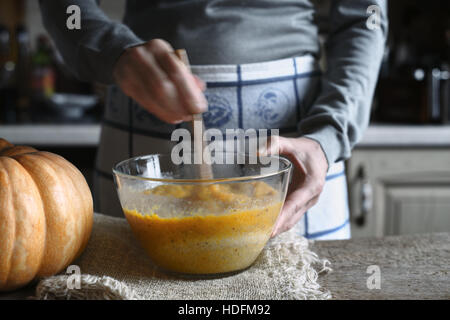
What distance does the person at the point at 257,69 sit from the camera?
724 mm

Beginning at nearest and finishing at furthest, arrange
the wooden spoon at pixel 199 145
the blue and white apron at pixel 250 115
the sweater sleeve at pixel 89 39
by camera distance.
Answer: the wooden spoon at pixel 199 145 < the sweater sleeve at pixel 89 39 < the blue and white apron at pixel 250 115

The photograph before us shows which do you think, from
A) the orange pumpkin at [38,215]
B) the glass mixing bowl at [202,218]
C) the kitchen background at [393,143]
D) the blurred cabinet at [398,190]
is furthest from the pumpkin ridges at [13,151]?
the blurred cabinet at [398,190]

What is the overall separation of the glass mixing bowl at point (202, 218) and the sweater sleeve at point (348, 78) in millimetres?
240

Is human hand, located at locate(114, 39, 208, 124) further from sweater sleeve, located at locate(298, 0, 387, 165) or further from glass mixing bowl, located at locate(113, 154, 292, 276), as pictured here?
sweater sleeve, located at locate(298, 0, 387, 165)

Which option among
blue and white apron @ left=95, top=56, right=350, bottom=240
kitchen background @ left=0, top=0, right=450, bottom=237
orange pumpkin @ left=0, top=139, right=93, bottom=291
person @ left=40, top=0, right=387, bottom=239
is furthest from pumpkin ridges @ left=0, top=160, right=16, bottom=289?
kitchen background @ left=0, top=0, right=450, bottom=237

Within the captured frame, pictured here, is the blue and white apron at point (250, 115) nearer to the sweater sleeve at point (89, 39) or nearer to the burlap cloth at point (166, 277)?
the sweater sleeve at point (89, 39)

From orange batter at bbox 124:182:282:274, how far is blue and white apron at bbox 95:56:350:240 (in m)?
0.30

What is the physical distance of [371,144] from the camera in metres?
1.48

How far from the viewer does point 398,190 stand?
154cm

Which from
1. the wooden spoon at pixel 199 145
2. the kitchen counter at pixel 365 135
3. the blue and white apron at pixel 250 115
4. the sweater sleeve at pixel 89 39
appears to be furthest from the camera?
the kitchen counter at pixel 365 135

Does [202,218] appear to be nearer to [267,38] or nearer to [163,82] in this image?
[163,82]

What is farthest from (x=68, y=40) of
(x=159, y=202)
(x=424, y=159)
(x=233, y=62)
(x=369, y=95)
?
(x=424, y=159)

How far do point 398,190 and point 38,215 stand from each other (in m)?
1.30

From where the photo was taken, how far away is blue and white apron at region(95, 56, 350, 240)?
78 centimetres
